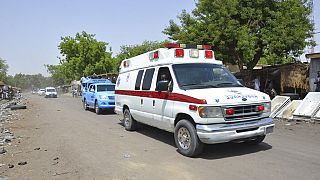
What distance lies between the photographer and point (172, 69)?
753 centimetres

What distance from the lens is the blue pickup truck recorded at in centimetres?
1623

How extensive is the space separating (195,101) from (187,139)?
987mm

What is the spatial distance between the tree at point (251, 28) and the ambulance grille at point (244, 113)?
35.0 feet

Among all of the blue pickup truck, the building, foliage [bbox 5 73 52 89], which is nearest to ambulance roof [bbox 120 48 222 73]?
the blue pickup truck

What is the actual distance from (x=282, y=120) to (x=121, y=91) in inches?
263

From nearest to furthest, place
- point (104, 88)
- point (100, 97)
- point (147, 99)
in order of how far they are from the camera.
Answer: point (147, 99)
point (100, 97)
point (104, 88)

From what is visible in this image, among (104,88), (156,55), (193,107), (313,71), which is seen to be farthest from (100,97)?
(313,71)

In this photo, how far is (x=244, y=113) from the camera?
6.41 m

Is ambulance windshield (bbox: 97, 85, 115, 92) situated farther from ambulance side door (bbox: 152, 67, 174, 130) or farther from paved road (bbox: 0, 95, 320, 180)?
ambulance side door (bbox: 152, 67, 174, 130)

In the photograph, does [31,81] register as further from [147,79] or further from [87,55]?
[147,79]

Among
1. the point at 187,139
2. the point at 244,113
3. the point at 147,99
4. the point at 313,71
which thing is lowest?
the point at 187,139

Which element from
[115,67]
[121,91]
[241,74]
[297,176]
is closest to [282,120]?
[121,91]

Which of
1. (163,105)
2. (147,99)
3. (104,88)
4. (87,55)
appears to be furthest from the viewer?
(87,55)

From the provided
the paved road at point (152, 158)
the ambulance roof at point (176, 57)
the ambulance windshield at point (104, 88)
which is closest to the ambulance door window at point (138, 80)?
the ambulance roof at point (176, 57)
